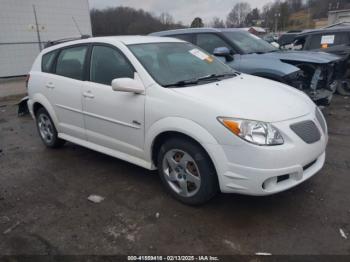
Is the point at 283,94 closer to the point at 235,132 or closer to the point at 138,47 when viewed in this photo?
the point at 235,132

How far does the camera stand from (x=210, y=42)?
6934 millimetres

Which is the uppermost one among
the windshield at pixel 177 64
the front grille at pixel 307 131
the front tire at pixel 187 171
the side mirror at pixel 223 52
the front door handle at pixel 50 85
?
the windshield at pixel 177 64

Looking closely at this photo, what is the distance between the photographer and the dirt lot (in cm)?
286

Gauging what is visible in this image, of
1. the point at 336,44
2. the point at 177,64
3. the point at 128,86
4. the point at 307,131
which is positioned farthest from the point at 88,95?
the point at 336,44

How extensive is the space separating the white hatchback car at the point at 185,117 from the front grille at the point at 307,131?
0.04ft

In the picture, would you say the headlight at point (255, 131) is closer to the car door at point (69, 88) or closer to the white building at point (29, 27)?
the car door at point (69, 88)

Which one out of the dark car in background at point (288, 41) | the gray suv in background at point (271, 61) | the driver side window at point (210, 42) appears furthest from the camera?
the dark car in background at point (288, 41)

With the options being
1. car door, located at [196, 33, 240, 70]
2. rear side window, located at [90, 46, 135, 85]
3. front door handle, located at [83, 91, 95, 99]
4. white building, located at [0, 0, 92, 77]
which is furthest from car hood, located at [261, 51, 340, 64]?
white building, located at [0, 0, 92, 77]

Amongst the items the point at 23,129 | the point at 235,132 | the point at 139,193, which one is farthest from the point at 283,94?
the point at 23,129

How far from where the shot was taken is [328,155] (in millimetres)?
4707

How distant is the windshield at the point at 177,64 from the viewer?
12.0 ft

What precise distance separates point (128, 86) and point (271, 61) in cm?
339

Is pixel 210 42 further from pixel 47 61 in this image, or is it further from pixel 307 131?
pixel 307 131

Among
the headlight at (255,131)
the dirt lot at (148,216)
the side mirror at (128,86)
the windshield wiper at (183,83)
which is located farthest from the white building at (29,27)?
the headlight at (255,131)
